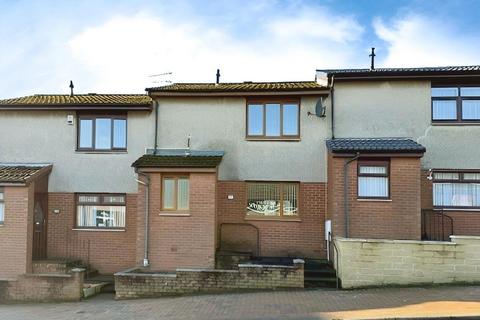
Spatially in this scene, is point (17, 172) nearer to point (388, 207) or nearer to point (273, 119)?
point (273, 119)

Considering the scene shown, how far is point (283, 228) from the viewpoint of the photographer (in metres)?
15.4

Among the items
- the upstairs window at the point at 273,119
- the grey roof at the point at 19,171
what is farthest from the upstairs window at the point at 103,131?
the upstairs window at the point at 273,119

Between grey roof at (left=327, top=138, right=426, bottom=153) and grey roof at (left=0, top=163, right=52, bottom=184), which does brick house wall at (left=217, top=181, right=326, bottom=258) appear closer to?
grey roof at (left=327, top=138, right=426, bottom=153)

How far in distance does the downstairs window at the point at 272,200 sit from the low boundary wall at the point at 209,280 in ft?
9.83

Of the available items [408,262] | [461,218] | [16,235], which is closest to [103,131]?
[16,235]

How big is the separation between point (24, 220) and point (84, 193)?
7.34 feet

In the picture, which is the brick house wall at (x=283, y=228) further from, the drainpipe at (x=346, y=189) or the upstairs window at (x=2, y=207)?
the upstairs window at (x=2, y=207)

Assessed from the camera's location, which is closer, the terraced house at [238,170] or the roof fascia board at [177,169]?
the terraced house at [238,170]

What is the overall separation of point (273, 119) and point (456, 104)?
18.3 feet

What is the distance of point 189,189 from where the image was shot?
573 inches

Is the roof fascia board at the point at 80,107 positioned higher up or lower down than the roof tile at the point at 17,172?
higher up

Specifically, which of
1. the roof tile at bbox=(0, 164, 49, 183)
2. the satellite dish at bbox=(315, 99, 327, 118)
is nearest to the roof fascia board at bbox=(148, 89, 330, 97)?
the satellite dish at bbox=(315, 99, 327, 118)

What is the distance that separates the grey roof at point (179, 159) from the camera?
14492 millimetres

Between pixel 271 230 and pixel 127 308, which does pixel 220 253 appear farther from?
pixel 127 308
